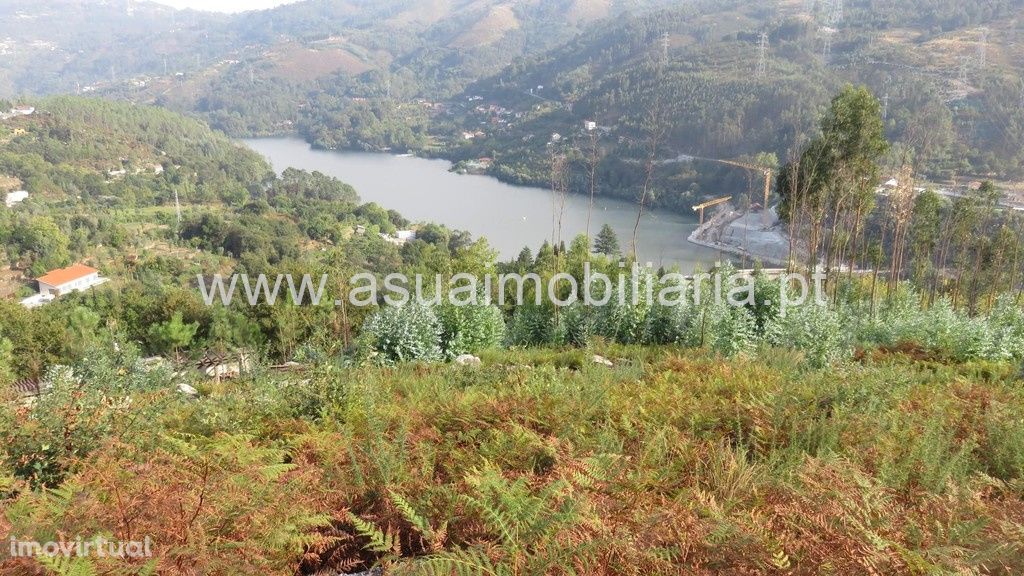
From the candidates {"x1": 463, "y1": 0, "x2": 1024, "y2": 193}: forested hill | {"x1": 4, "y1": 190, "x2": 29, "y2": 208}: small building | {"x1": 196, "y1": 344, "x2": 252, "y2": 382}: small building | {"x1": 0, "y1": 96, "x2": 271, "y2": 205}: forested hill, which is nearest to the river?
{"x1": 463, "y1": 0, "x2": 1024, "y2": 193}: forested hill

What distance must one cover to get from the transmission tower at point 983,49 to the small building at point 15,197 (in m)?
62.7

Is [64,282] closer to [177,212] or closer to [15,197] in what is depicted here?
[177,212]

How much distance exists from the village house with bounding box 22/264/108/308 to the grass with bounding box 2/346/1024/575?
1070 inches

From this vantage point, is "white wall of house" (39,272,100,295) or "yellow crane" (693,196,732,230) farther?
"yellow crane" (693,196,732,230)

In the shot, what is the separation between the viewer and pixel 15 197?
3797 centimetres

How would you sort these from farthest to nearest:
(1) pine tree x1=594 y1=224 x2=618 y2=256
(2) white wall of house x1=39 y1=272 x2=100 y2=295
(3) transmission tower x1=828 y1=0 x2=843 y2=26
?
(3) transmission tower x1=828 y1=0 x2=843 y2=26 < (2) white wall of house x1=39 y1=272 x2=100 y2=295 < (1) pine tree x1=594 y1=224 x2=618 y2=256

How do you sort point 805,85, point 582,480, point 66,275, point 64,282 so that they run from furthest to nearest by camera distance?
point 805,85 → point 66,275 → point 64,282 → point 582,480

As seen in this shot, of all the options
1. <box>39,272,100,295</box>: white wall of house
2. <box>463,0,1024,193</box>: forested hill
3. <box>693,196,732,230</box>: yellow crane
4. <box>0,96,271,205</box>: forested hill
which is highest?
<box>463,0,1024,193</box>: forested hill

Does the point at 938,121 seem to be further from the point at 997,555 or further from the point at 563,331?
the point at 997,555

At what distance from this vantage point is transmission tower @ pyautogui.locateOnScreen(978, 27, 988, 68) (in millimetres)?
42062

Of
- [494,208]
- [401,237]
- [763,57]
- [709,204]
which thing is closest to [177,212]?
[401,237]

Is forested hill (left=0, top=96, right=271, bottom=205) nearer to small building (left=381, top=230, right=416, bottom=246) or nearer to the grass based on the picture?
small building (left=381, top=230, right=416, bottom=246)

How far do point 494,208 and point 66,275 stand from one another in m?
21.9

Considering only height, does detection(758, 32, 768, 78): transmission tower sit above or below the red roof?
above
